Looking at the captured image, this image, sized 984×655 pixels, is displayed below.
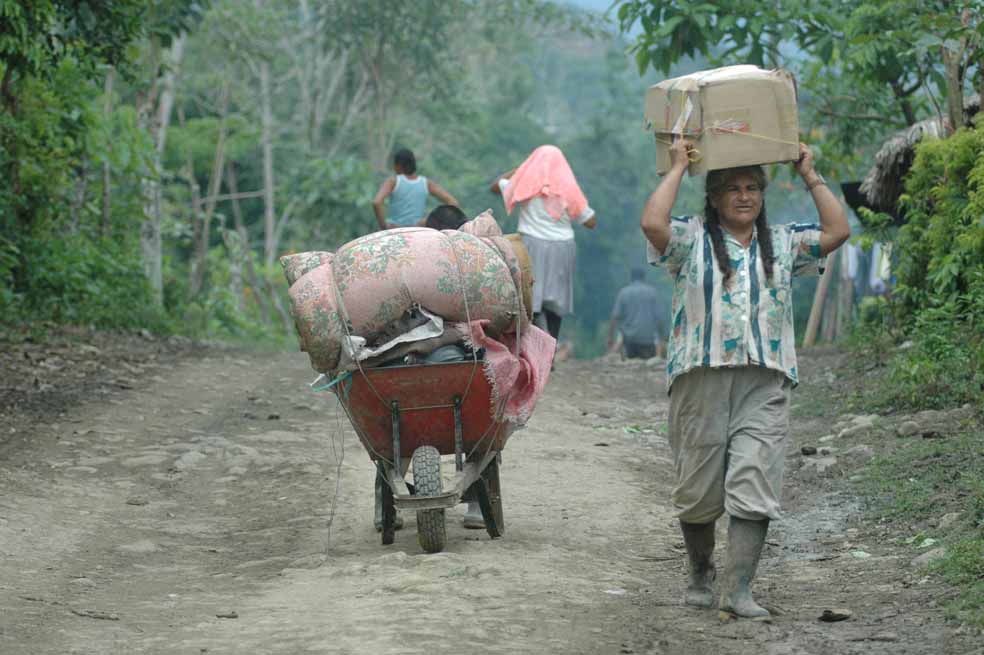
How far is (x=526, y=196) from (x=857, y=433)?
12.7ft

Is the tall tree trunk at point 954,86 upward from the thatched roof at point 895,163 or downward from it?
upward

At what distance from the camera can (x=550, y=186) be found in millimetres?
11438

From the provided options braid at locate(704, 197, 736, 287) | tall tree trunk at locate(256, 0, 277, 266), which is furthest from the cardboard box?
tall tree trunk at locate(256, 0, 277, 266)

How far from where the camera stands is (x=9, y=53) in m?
9.40

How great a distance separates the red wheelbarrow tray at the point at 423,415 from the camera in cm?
572

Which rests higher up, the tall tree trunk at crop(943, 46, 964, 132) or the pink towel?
the tall tree trunk at crop(943, 46, 964, 132)

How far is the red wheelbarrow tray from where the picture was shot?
18.8ft

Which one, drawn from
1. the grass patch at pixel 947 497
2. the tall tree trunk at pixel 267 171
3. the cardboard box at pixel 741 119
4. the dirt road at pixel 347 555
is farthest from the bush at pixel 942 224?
the tall tree trunk at pixel 267 171

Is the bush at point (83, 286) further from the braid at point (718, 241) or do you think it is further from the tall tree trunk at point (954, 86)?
the braid at point (718, 241)

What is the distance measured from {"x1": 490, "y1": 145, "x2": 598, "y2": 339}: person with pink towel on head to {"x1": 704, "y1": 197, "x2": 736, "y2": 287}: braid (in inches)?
251

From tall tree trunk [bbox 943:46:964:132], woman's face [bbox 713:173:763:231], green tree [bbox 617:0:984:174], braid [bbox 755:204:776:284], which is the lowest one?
braid [bbox 755:204:776:284]

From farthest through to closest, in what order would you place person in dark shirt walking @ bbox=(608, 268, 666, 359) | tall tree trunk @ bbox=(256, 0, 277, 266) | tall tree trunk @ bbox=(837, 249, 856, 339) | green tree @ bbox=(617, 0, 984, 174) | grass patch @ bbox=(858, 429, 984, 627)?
tall tree trunk @ bbox=(256, 0, 277, 266) → tall tree trunk @ bbox=(837, 249, 856, 339) → person in dark shirt walking @ bbox=(608, 268, 666, 359) → green tree @ bbox=(617, 0, 984, 174) → grass patch @ bbox=(858, 429, 984, 627)

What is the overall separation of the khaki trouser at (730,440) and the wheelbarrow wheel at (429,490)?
3.86ft

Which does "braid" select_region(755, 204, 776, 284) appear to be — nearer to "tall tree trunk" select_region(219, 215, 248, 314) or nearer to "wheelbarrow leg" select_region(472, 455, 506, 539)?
"wheelbarrow leg" select_region(472, 455, 506, 539)
